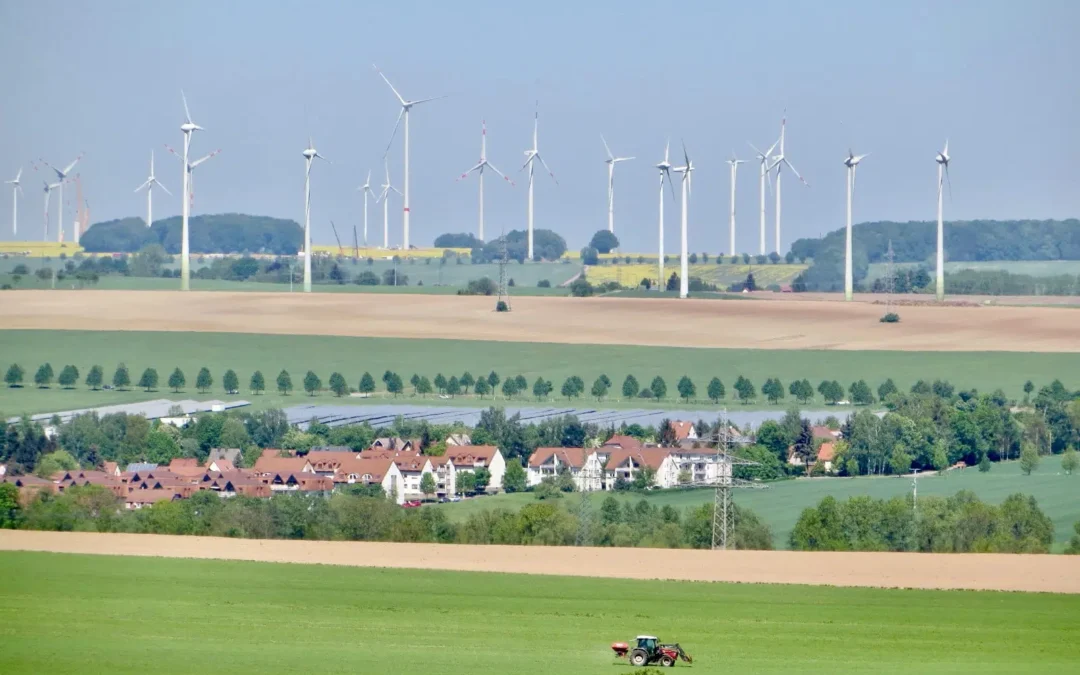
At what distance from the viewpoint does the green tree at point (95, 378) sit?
61250 mm

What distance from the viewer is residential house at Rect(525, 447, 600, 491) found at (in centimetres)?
4697

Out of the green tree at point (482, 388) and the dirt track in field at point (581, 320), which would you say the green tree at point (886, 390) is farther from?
the green tree at point (482, 388)

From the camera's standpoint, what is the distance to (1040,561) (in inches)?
1436

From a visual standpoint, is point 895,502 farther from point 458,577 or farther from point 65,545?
point 65,545

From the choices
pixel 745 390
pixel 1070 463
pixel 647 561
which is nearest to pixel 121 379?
pixel 745 390

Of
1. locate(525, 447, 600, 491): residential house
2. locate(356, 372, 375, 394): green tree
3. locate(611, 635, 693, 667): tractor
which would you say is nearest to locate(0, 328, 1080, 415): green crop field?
locate(356, 372, 375, 394): green tree

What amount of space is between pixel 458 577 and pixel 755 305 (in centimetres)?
4607

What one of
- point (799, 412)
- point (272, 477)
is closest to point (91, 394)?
point (272, 477)

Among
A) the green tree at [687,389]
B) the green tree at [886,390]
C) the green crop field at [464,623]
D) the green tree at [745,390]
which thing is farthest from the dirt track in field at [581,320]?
the green crop field at [464,623]

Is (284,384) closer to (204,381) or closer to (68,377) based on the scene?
(204,381)

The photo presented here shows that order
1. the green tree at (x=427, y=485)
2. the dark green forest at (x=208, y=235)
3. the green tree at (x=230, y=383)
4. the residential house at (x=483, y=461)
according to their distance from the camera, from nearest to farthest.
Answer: the green tree at (x=427, y=485) < the residential house at (x=483, y=461) < the green tree at (x=230, y=383) < the dark green forest at (x=208, y=235)

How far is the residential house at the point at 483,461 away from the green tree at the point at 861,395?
47.7ft

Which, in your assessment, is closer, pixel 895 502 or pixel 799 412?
pixel 895 502

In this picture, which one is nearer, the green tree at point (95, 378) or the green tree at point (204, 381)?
the green tree at point (204, 381)
